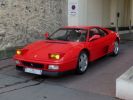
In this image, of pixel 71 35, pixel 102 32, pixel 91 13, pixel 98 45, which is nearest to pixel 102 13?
pixel 91 13

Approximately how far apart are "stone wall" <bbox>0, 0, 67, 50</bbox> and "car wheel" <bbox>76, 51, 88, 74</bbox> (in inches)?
165

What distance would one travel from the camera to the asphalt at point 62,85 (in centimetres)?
571

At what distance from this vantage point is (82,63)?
7371 millimetres

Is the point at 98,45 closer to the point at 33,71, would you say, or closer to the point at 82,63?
the point at 82,63

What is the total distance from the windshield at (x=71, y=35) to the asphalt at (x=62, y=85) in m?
0.98

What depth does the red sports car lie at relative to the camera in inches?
262

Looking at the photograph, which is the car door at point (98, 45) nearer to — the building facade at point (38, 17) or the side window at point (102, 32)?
the side window at point (102, 32)

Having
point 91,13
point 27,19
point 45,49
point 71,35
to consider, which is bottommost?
point 45,49

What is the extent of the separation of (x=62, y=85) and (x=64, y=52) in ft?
2.85

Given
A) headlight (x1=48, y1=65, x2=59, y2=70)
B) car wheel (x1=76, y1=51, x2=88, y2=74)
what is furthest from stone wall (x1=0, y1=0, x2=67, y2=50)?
headlight (x1=48, y1=65, x2=59, y2=70)

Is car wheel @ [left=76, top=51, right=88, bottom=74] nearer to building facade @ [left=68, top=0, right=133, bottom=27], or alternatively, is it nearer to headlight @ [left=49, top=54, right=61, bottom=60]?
headlight @ [left=49, top=54, right=61, bottom=60]

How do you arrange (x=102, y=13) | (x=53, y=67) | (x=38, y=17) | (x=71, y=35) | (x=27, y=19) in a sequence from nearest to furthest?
(x=53, y=67) < (x=71, y=35) < (x=27, y=19) < (x=38, y=17) < (x=102, y=13)

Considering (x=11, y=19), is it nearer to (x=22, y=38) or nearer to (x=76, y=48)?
(x=22, y=38)

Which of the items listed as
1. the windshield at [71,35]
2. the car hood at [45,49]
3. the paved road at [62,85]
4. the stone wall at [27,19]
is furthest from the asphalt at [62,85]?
the stone wall at [27,19]
